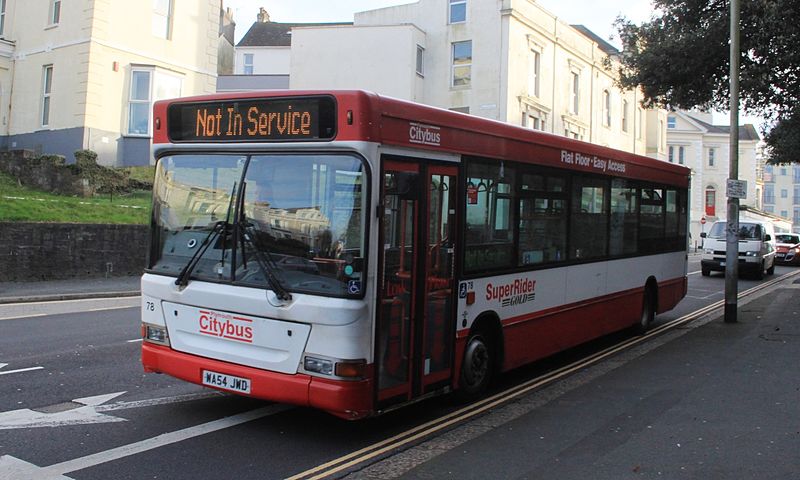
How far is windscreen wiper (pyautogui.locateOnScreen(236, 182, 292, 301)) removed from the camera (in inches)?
224

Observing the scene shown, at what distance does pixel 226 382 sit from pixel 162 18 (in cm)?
2388

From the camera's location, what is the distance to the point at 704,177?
75375 millimetres

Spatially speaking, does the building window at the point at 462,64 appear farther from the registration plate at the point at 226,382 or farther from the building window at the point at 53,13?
the registration plate at the point at 226,382

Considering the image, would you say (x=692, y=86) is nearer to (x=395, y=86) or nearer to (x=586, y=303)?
(x=586, y=303)

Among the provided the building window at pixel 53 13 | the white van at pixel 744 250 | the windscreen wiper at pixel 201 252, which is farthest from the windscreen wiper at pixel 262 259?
the building window at pixel 53 13

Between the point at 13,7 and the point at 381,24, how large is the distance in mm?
17964

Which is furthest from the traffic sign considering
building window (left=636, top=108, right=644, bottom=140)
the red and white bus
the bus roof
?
building window (left=636, top=108, right=644, bottom=140)

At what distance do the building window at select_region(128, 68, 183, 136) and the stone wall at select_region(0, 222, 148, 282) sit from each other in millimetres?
7557

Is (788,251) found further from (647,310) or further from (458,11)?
(647,310)

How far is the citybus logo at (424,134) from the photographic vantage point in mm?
6141

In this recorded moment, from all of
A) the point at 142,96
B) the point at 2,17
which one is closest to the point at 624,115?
the point at 142,96

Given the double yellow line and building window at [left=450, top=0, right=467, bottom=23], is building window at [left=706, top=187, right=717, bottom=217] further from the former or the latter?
the double yellow line

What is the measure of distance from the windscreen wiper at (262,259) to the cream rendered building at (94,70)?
67.3ft

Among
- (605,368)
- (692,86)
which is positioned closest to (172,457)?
(605,368)
